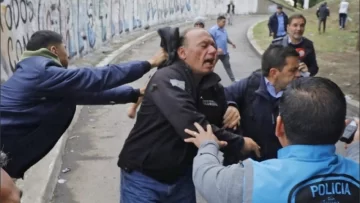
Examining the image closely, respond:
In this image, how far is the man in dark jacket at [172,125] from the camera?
8.92ft

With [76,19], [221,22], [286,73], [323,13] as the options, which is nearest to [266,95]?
[286,73]

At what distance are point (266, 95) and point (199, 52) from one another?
69 cm

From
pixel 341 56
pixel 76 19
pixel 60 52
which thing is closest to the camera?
pixel 60 52

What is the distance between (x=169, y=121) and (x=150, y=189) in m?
0.46

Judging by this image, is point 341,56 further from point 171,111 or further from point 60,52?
point 171,111

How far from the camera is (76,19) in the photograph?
14.6 meters

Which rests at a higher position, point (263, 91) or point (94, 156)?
point (263, 91)

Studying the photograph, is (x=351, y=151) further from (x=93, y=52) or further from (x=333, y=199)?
(x=93, y=52)

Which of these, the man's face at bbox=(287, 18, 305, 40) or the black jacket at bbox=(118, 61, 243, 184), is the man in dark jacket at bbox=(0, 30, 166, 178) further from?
the man's face at bbox=(287, 18, 305, 40)

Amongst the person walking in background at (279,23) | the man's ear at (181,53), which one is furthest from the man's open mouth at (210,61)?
the person walking in background at (279,23)

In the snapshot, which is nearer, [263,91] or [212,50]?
[212,50]

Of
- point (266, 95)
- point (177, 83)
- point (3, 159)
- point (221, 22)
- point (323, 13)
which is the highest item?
point (177, 83)

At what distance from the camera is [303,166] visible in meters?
1.80

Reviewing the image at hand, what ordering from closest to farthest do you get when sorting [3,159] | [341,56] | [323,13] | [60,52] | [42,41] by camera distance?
[3,159], [42,41], [60,52], [341,56], [323,13]
